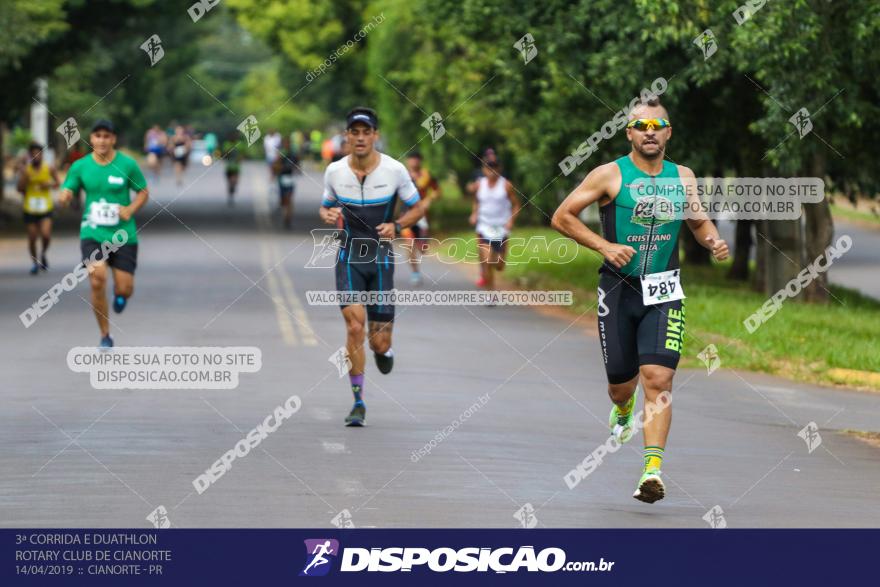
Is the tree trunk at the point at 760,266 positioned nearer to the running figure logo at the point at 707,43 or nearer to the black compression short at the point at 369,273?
the running figure logo at the point at 707,43

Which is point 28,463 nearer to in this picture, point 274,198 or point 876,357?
point 876,357

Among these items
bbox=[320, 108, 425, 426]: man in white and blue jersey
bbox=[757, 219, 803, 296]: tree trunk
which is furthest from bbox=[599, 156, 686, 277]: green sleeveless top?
bbox=[757, 219, 803, 296]: tree trunk

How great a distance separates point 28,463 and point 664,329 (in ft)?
12.8

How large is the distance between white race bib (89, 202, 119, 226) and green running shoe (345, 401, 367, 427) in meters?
4.96

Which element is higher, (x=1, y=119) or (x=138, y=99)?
(x=138, y=99)

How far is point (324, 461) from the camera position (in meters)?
11.3

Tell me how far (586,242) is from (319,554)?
111 inches

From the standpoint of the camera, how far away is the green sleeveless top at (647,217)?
1014 centimetres

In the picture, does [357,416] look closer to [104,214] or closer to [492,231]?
[104,214]

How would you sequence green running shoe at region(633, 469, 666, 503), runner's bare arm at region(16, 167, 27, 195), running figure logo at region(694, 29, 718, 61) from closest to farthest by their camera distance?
green running shoe at region(633, 469, 666, 503)
running figure logo at region(694, 29, 718, 61)
runner's bare arm at region(16, 167, 27, 195)

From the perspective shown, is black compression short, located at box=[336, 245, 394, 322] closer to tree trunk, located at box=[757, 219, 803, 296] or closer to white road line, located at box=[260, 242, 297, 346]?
white road line, located at box=[260, 242, 297, 346]

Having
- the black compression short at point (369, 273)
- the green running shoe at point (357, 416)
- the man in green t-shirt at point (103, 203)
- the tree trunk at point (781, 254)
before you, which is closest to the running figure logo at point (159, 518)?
the green running shoe at point (357, 416)

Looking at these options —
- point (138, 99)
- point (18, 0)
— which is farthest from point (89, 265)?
point (138, 99)

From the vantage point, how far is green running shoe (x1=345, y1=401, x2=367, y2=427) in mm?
13008
